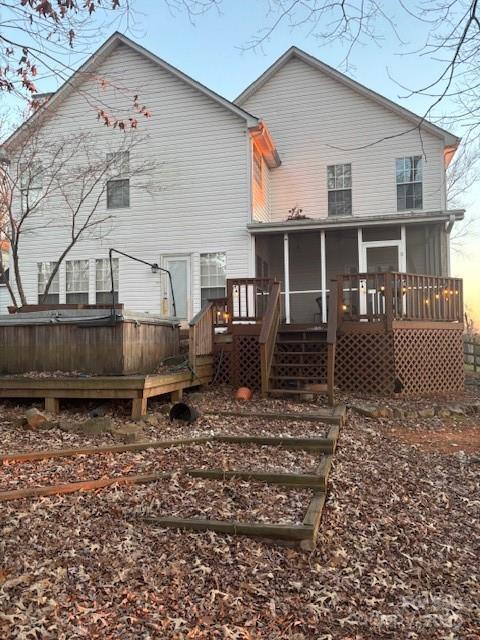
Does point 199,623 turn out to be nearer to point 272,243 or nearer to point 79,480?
point 79,480

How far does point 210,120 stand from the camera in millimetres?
12578

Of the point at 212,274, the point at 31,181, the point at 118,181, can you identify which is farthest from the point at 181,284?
the point at 31,181

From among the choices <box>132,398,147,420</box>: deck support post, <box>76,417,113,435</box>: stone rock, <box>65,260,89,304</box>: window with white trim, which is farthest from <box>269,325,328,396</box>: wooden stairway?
<box>65,260,89,304</box>: window with white trim

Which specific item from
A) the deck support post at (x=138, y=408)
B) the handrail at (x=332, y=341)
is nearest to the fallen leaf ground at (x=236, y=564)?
the deck support post at (x=138, y=408)

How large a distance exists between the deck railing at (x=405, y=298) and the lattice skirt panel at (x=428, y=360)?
332 mm

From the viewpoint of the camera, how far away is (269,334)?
840cm

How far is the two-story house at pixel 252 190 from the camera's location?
40.4ft

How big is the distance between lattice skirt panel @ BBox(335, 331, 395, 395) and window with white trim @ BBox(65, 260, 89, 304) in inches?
288

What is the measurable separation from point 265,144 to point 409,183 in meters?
3.97

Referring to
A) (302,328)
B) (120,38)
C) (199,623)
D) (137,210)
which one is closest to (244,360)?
(302,328)

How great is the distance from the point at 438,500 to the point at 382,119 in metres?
11.7

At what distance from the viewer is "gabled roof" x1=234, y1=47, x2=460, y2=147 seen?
41.9 feet

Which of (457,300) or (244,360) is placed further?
(457,300)

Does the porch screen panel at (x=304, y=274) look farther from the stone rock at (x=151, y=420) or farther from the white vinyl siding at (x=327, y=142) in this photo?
the stone rock at (x=151, y=420)
